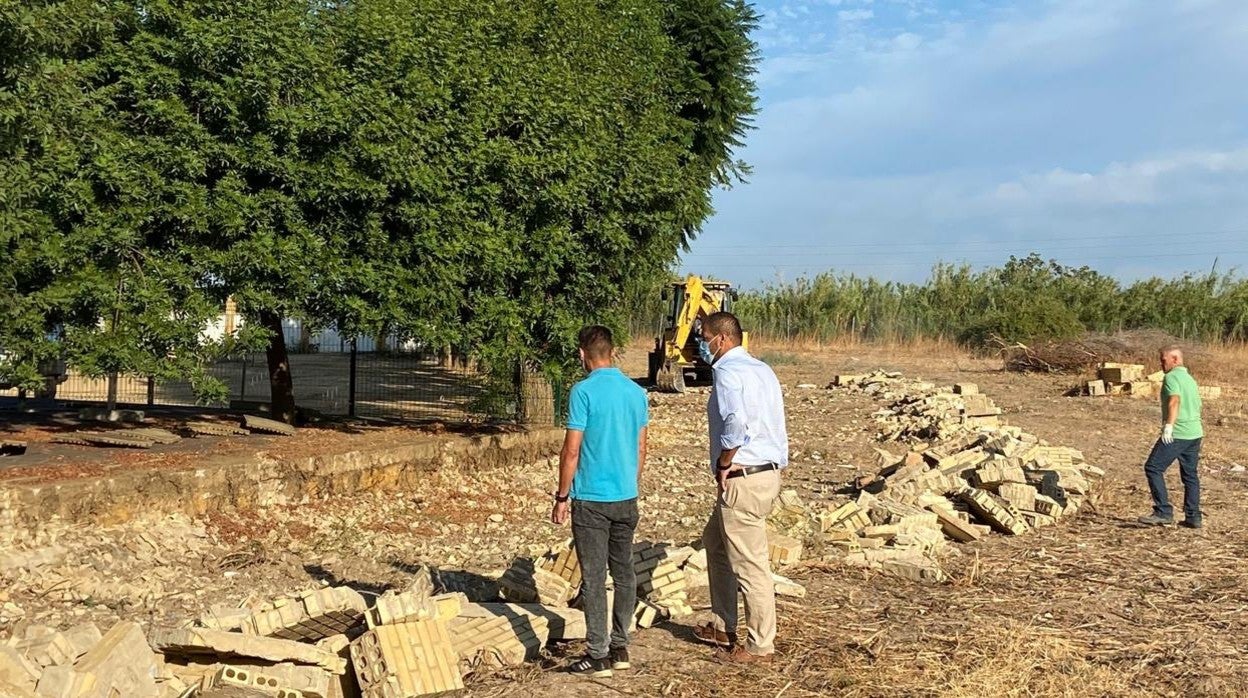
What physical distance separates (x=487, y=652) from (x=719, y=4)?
16.0 m

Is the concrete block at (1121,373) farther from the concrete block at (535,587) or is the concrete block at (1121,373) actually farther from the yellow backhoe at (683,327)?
the concrete block at (535,587)

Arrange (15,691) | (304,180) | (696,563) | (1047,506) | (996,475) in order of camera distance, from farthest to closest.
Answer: (304,180) → (996,475) → (1047,506) → (696,563) → (15,691)

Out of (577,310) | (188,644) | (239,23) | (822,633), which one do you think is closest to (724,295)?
(577,310)

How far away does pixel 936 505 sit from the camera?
33.3 feet

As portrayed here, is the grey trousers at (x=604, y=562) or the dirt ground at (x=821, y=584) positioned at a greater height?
the grey trousers at (x=604, y=562)

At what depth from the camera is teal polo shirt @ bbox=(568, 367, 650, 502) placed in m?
5.55

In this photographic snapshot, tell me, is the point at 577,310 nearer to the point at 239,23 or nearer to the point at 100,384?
the point at 239,23

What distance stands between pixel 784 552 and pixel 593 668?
298cm

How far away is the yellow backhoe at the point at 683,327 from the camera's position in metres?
24.5

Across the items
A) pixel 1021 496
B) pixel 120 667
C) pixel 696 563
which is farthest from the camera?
pixel 1021 496

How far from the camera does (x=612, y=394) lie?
5594 millimetres

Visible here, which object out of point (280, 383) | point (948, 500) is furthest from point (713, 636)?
point (280, 383)

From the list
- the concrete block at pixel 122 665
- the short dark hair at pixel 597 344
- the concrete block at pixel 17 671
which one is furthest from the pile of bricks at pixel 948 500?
the concrete block at pixel 17 671

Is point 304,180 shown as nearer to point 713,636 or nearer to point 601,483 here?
point 601,483
